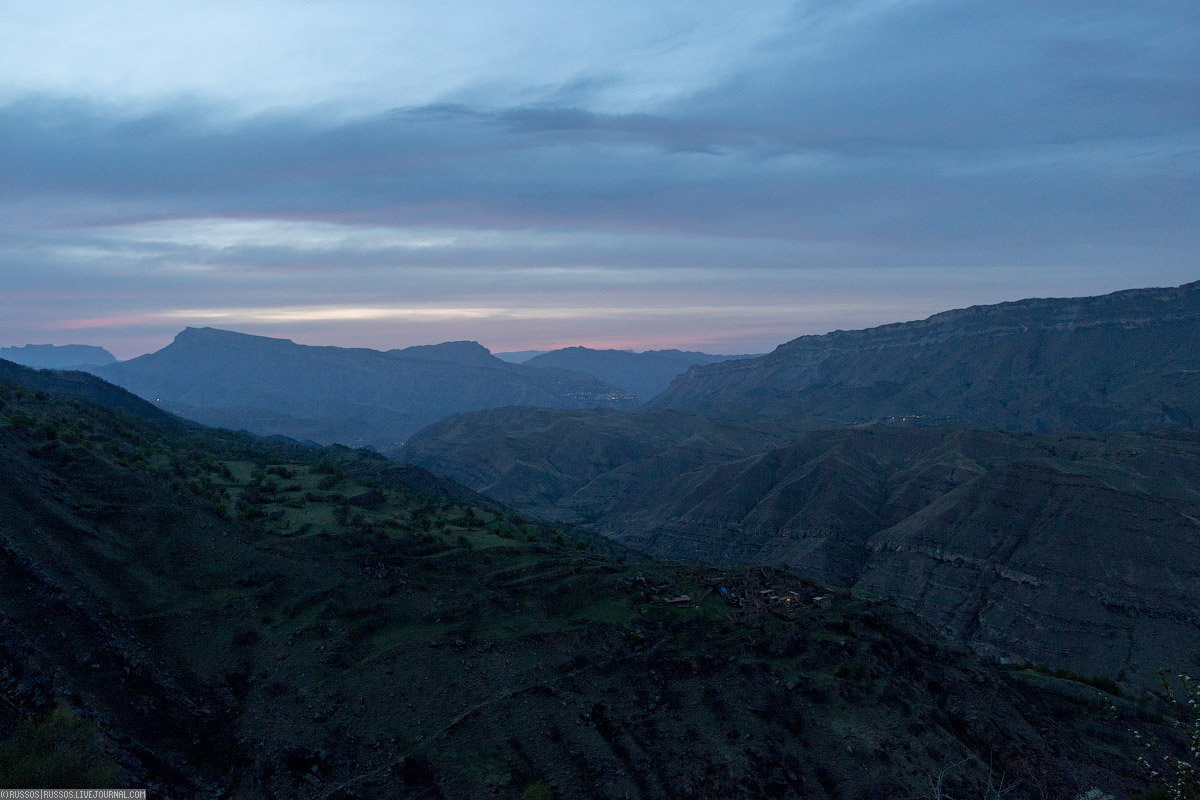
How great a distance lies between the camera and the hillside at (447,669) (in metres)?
26.0

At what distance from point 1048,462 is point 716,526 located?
47.8 metres

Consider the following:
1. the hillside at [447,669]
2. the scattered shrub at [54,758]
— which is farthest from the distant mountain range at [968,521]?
the scattered shrub at [54,758]

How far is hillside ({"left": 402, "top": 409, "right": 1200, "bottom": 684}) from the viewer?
230 feet

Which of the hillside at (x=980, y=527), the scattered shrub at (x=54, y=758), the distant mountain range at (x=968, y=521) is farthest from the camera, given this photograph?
the distant mountain range at (x=968, y=521)

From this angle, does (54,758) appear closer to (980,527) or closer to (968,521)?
(980,527)

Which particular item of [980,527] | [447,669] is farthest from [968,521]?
[447,669]

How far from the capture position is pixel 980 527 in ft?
286

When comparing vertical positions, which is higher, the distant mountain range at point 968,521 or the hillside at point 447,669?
the hillside at point 447,669

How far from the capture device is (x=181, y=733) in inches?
1015

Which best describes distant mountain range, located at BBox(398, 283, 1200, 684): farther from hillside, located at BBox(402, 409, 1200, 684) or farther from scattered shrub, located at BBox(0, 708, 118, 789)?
scattered shrub, located at BBox(0, 708, 118, 789)

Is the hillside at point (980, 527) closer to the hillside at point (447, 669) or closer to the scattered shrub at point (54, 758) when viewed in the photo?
the hillside at point (447, 669)

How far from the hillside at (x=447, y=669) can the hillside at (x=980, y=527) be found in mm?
34800

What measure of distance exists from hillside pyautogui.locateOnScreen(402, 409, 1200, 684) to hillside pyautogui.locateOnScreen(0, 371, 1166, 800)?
34.8 metres

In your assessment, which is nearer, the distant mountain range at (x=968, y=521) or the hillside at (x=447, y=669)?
the hillside at (x=447, y=669)
